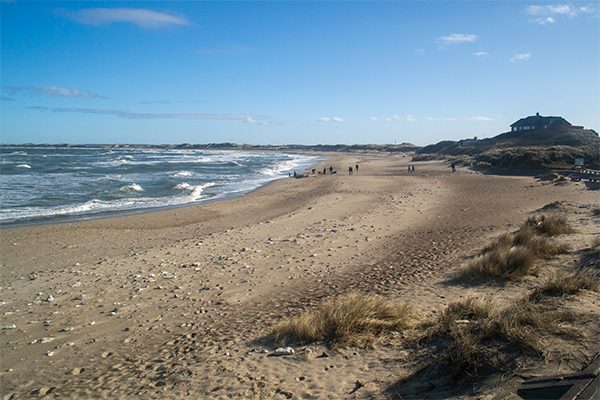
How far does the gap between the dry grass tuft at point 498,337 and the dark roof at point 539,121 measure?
271 ft

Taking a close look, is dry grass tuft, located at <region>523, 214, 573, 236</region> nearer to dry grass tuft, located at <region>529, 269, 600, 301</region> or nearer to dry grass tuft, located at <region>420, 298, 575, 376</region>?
dry grass tuft, located at <region>529, 269, 600, 301</region>

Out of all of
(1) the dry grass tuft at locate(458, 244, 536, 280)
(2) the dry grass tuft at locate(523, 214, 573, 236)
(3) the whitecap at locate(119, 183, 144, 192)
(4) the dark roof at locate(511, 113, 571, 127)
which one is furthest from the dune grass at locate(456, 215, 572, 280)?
(4) the dark roof at locate(511, 113, 571, 127)

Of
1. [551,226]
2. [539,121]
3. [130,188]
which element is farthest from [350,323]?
[539,121]

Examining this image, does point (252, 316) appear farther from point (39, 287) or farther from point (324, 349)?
point (39, 287)

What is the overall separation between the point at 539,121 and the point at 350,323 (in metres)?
87.2

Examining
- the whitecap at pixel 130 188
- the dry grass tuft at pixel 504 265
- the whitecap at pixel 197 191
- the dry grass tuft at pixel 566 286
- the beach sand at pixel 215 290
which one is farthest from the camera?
the whitecap at pixel 130 188

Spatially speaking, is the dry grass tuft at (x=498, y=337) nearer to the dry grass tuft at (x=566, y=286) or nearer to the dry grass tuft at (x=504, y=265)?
the dry grass tuft at (x=566, y=286)

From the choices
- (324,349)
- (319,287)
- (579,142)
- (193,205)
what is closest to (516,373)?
(324,349)

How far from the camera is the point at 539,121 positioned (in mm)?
78375

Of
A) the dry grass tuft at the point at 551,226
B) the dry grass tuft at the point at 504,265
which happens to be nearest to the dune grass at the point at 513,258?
the dry grass tuft at the point at 504,265

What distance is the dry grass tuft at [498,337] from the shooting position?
3939 mm

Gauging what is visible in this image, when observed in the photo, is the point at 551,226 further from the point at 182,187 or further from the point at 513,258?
the point at 182,187

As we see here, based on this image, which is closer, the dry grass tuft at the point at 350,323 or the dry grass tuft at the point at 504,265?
the dry grass tuft at the point at 350,323

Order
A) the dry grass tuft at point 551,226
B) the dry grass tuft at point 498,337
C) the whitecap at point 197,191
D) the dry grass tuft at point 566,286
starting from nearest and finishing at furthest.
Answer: the dry grass tuft at point 498,337 < the dry grass tuft at point 566,286 < the dry grass tuft at point 551,226 < the whitecap at point 197,191
